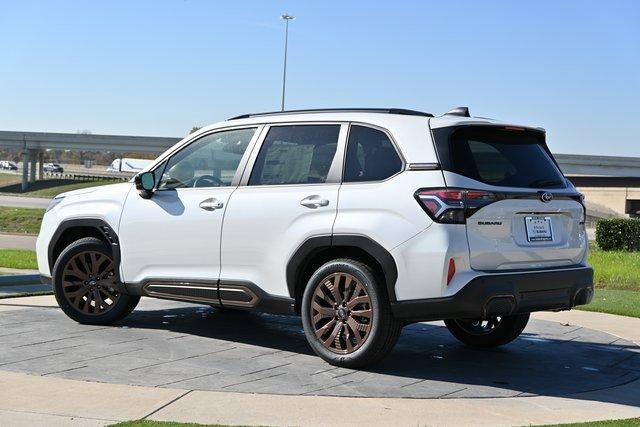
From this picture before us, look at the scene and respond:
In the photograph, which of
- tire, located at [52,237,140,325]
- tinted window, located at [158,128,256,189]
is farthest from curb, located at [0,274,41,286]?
tinted window, located at [158,128,256,189]

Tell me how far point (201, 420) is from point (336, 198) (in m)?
2.17

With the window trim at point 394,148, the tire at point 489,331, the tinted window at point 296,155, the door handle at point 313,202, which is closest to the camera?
the window trim at point 394,148

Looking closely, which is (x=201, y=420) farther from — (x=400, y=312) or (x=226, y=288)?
(x=226, y=288)

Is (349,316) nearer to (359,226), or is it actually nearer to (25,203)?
(359,226)

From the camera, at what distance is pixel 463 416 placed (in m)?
5.19

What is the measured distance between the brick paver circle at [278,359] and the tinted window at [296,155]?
142cm

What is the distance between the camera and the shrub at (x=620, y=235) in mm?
21781

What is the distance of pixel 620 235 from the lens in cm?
Result: 2180

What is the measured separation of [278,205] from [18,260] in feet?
31.8

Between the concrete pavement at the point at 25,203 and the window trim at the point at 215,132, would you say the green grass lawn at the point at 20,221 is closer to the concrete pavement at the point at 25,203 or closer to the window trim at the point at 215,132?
the concrete pavement at the point at 25,203

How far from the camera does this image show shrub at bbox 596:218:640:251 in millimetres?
21781

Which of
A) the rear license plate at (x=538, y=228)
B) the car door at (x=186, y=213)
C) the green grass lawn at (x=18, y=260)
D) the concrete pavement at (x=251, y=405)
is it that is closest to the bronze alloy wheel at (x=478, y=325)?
the concrete pavement at (x=251, y=405)

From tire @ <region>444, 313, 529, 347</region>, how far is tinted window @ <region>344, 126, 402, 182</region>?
6.64 feet

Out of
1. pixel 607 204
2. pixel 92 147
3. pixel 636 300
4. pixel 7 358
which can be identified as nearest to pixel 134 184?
pixel 7 358
